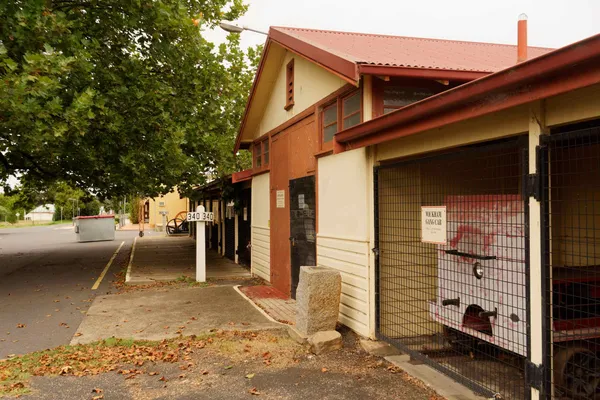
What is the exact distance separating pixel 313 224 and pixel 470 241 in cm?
355

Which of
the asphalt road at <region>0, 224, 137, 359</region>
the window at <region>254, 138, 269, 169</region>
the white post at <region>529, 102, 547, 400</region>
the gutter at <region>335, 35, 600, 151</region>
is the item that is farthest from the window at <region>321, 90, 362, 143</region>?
the asphalt road at <region>0, 224, 137, 359</region>

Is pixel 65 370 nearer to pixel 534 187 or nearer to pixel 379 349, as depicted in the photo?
pixel 379 349

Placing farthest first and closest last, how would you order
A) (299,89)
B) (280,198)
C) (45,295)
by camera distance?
(45,295), (280,198), (299,89)

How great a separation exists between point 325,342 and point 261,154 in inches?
269

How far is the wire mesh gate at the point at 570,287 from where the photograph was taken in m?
3.49

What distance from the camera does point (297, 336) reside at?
629cm

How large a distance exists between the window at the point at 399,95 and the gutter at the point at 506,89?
1042mm

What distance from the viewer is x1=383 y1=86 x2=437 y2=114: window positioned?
6.20 meters

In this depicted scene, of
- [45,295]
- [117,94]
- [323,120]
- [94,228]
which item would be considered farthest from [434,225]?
[94,228]

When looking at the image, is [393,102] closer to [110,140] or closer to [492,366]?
[492,366]

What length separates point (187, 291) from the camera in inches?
408

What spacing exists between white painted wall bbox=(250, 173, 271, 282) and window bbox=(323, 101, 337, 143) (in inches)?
140

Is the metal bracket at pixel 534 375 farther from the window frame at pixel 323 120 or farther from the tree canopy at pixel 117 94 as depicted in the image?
the tree canopy at pixel 117 94

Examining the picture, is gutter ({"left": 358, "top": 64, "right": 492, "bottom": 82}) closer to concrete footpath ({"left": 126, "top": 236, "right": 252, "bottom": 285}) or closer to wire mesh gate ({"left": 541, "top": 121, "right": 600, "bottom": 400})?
wire mesh gate ({"left": 541, "top": 121, "right": 600, "bottom": 400})
